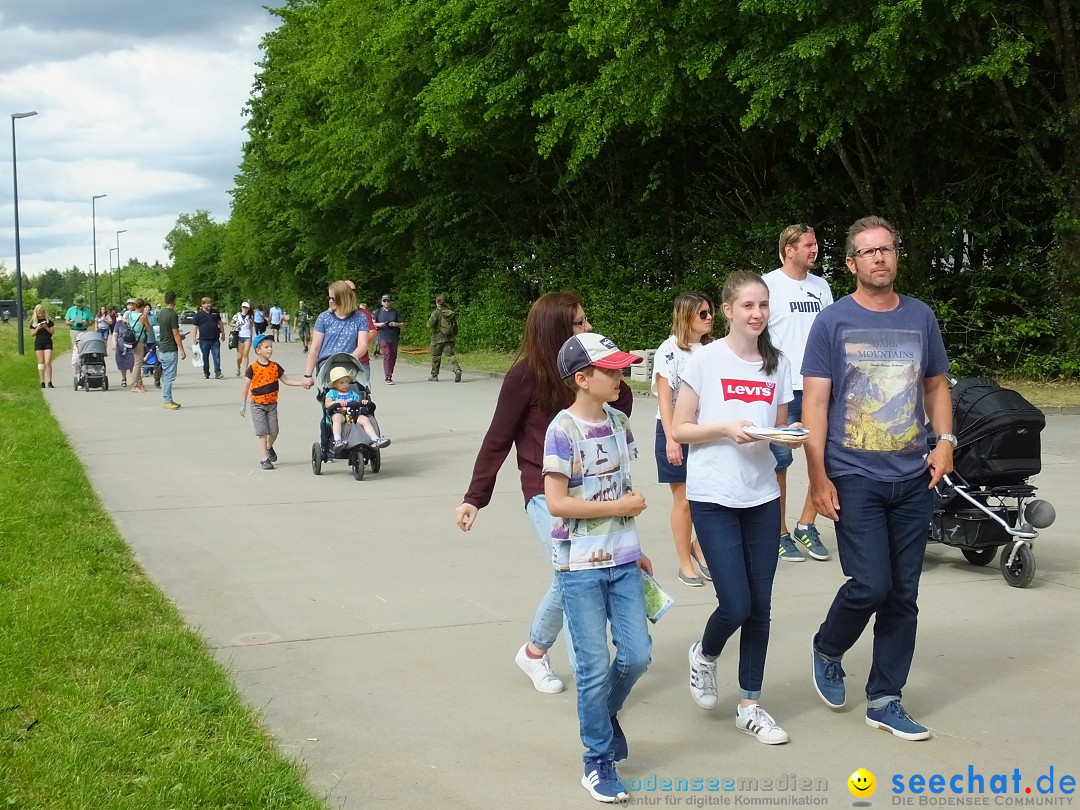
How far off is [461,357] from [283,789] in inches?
1178

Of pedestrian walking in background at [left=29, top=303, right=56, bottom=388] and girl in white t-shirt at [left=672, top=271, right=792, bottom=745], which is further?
pedestrian walking in background at [left=29, top=303, right=56, bottom=388]

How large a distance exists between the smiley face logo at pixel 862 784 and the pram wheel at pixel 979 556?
366cm

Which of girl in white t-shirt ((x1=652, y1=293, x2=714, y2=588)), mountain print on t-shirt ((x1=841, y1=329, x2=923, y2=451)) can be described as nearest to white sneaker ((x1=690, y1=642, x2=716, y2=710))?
mountain print on t-shirt ((x1=841, y1=329, x2=923, y2=451))

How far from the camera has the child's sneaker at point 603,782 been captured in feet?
13.4

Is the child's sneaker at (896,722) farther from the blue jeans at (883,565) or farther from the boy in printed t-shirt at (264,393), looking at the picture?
the boy in printed t-shirt at (264,393)

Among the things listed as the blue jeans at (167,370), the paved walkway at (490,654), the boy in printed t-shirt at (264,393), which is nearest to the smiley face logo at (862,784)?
the paved walkway at (490,654)

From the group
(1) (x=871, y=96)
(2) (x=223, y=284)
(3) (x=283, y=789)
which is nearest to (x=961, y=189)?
(1) (x=871, y=96)

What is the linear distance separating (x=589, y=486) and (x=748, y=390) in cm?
95

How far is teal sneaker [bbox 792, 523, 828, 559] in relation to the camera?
311 inches

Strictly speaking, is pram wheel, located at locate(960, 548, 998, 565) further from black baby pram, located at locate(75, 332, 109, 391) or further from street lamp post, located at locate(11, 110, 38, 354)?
street lamp post, located at locate(11, 110, 38, 354)

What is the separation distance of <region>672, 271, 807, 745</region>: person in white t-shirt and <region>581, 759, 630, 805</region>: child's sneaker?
0.77 meters

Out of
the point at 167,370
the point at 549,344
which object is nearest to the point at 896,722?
the point at 549,344

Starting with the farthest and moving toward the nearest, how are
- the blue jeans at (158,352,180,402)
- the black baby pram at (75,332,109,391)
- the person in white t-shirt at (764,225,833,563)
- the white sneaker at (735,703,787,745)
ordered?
1. the black baby pram at (75,332,109,391)
2. the blue jeans at (158,352,180,402)
3. the person in white t-shirt at (764,225,833,563)
4. the white sneaker at (735,703,787,745)

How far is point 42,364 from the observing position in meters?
26.4
